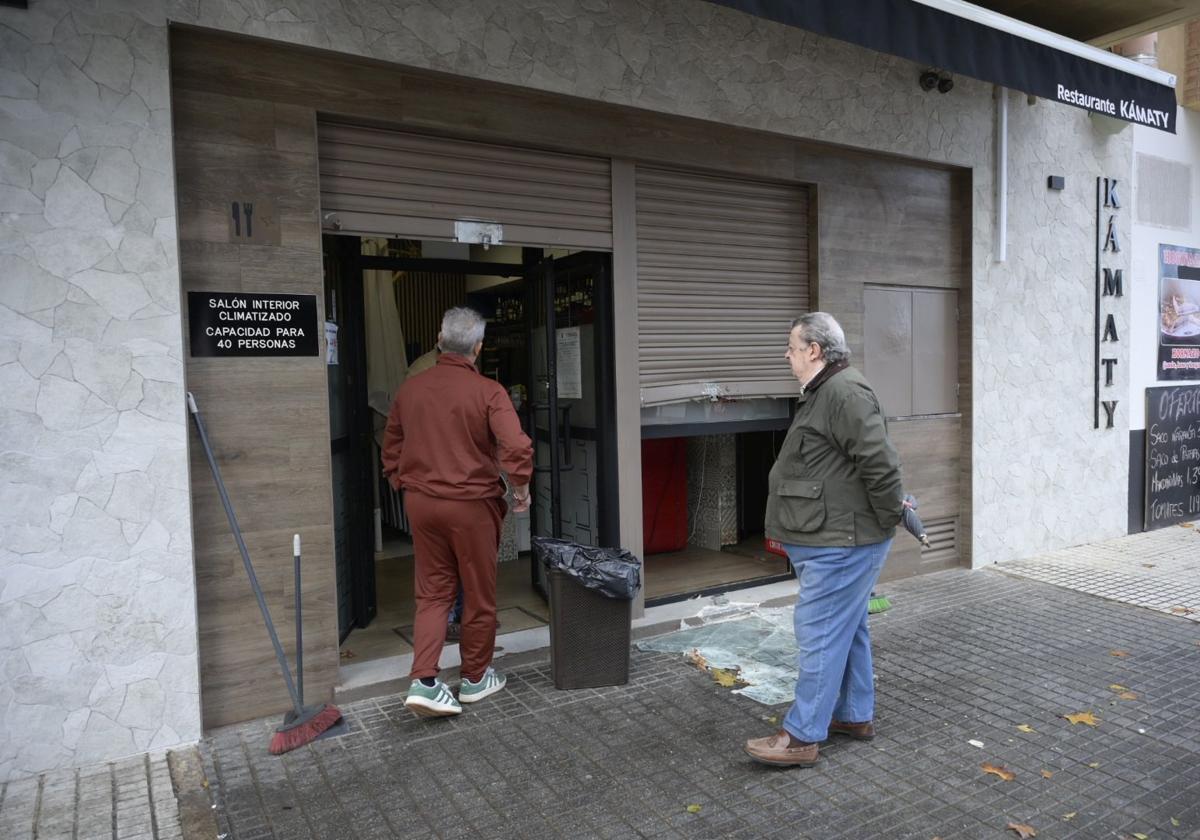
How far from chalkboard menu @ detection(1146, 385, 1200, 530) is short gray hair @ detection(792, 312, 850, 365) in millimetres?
6566

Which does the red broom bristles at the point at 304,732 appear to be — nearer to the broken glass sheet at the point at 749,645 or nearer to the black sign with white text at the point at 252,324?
the black sign with white text at the point at 252,324

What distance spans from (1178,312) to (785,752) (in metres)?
7.70

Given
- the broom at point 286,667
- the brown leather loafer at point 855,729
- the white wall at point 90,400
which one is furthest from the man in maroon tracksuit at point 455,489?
the brown leather loafer at point 855,729

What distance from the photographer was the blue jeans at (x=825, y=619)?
134 inches

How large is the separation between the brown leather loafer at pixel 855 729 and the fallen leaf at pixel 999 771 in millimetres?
461

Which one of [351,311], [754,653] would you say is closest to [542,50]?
[351,311]

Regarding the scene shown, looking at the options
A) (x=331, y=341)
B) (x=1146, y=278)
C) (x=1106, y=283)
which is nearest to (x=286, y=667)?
(x=331, y=341)

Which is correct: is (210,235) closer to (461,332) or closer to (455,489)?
(461,332)

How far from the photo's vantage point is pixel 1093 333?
303 inches

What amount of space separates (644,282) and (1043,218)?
411cm

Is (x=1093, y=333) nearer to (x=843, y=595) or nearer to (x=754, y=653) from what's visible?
(x=754, y=653)

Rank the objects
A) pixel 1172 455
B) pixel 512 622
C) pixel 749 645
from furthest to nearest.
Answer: pixel 1172 455 → pixel 512 622 → pixel 749 645

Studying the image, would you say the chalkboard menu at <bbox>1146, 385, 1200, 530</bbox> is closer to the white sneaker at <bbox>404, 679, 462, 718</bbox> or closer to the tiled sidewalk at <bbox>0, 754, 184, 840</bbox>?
the white sneaker at <bbox>404, 679, 462, 718</bbox>

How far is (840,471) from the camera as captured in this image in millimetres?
3404
